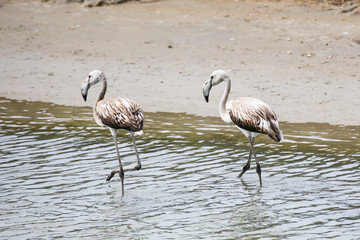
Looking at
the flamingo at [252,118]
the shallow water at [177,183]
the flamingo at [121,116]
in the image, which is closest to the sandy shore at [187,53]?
the shallow water at [177,183]

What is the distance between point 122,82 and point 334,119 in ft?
13.4

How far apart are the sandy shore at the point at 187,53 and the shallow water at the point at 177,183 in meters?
1.23

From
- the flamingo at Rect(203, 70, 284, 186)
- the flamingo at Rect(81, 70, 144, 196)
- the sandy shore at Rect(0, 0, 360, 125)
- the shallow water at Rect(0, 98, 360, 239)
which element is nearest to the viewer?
the shallow water at Rect(0, 98, 360, 239)

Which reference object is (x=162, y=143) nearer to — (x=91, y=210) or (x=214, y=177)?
(x=214, y=177)

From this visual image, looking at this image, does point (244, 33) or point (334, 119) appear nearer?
point (334, 119)

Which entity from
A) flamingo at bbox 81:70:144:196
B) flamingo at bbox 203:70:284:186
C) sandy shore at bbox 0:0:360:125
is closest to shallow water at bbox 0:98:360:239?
flamingo at bbox 81:70:144:196

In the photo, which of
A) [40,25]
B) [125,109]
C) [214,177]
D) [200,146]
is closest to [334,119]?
[200,146]

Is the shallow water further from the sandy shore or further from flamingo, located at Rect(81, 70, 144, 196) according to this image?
the sandy shore

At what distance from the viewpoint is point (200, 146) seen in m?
9.41

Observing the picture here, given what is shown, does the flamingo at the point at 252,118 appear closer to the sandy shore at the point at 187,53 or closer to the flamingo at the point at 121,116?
the flamingo at the point at 121,116

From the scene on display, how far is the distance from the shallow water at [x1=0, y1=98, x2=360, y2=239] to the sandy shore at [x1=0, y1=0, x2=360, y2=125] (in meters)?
1.23

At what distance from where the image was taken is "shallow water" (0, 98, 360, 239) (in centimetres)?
650

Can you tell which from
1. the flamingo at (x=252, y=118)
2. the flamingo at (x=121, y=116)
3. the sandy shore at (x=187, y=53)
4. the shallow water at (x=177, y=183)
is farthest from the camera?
the sandy shore at (x=187, y=53)

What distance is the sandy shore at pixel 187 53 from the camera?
39.3ft
